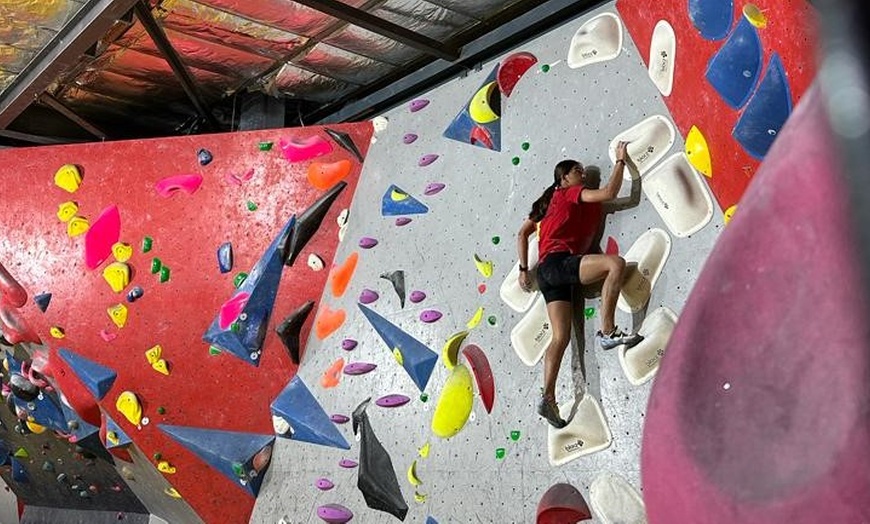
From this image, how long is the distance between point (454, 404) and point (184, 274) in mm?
1927

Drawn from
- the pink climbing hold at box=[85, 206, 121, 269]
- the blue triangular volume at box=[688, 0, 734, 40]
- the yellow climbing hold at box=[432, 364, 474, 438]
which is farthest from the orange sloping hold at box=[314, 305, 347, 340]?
the blue triangular volume at box=[688, 0, 734, 40]

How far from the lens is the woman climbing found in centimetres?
321

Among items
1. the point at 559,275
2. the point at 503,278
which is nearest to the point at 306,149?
the point at 503,278

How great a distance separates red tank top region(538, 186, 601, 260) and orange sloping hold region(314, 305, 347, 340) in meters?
1.55

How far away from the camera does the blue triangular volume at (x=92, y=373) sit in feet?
16.4

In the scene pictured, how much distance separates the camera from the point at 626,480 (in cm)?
302

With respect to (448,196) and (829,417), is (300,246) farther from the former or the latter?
(829,417)

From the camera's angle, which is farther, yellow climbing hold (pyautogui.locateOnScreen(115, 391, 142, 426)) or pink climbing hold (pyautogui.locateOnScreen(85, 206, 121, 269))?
pink climbing hold (pyautogui.locateOnScreen(85, 206, 121, 269))

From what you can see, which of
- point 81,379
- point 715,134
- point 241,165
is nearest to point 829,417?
point 715,134

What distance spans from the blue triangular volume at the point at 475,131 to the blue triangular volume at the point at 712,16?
1232 millimetres

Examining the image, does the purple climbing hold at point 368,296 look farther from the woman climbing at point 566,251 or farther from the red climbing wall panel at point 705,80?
the red climbing wall panel at point 705,80

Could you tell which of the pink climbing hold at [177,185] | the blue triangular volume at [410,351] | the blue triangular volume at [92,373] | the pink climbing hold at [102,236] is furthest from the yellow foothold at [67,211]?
the blue triangular volume at [410,351]

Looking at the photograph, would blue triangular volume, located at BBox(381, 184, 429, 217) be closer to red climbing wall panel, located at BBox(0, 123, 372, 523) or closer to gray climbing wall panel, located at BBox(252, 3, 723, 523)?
gray climbing wall panel, located at BBox(252, 3, 723, 523)

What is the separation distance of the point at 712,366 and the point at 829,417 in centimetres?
12
